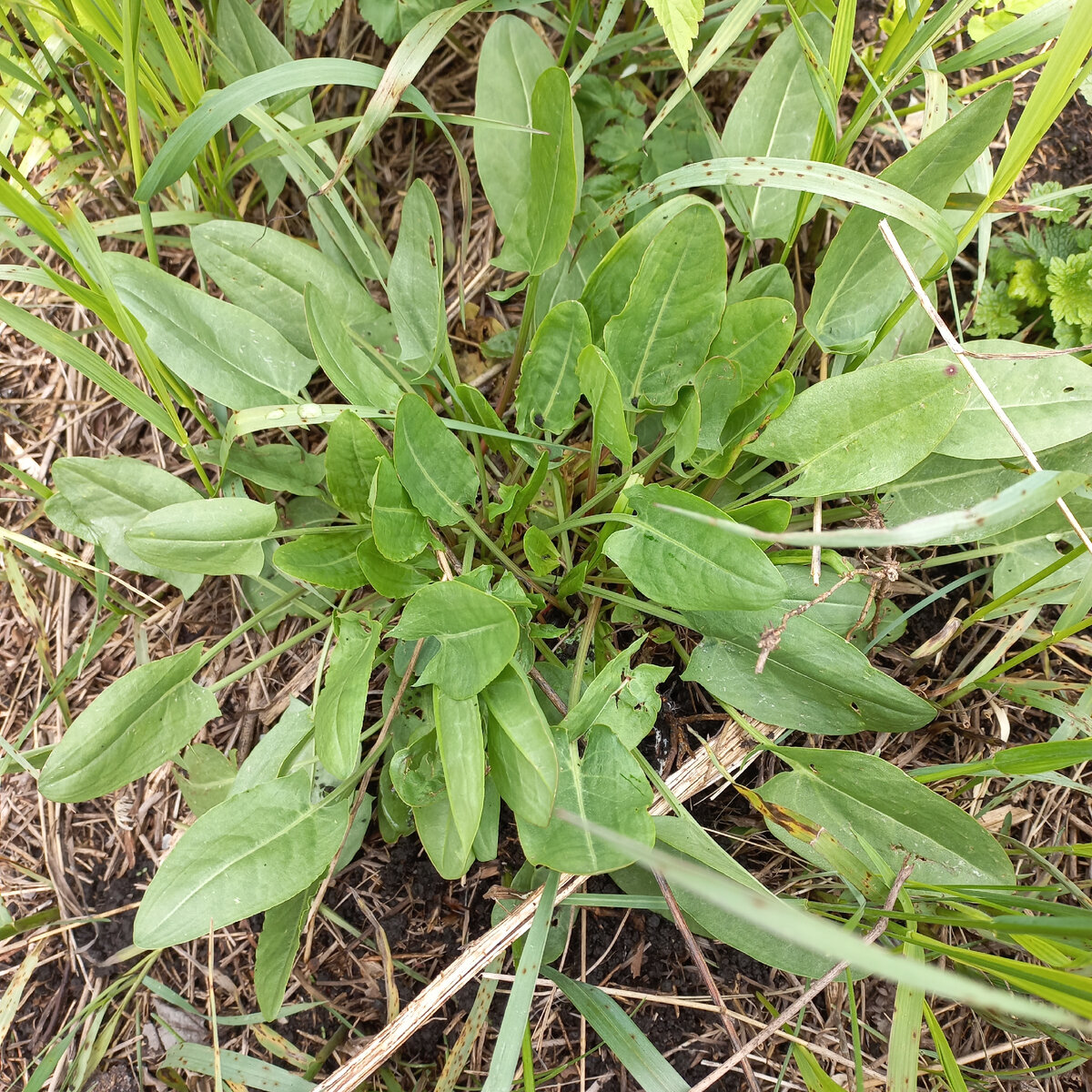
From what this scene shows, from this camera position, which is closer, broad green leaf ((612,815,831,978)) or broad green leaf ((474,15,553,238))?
broad green leaf ((612,815,831,978))

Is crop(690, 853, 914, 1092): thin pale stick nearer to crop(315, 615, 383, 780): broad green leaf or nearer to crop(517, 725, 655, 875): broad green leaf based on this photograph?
crop(517, 725, 655, 875): broad green leaf

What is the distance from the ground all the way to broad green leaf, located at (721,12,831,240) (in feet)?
0.70

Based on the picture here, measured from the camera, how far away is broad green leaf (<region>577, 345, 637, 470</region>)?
31.6 inches

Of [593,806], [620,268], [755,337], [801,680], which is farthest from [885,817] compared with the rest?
[620,268]

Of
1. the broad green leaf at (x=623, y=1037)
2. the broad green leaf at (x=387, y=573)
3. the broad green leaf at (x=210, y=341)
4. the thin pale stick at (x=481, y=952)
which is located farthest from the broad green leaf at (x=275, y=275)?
the broad green leaf at (x=623, y=1037)

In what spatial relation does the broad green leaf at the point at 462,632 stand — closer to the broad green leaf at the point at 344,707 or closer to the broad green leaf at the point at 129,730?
the broad green leaf at the point at 344,707

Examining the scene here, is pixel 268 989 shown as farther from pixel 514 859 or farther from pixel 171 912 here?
pixel 514 859

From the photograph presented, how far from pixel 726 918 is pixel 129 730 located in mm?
711

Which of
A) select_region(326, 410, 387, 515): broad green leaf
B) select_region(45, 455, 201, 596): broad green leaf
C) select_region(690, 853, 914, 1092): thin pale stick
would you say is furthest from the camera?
select_region(45, 455, 201, 596): broad green leaf

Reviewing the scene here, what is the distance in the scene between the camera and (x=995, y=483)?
979 mm

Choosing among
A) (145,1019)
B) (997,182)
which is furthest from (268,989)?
(997,182)

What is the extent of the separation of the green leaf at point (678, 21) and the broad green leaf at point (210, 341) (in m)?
0.55

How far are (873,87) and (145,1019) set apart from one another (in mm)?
1510

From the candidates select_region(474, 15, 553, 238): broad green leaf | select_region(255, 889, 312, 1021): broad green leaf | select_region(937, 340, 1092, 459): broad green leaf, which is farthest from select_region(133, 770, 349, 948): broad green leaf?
select_region(937, 340, 1092, 459): broad green leaf
